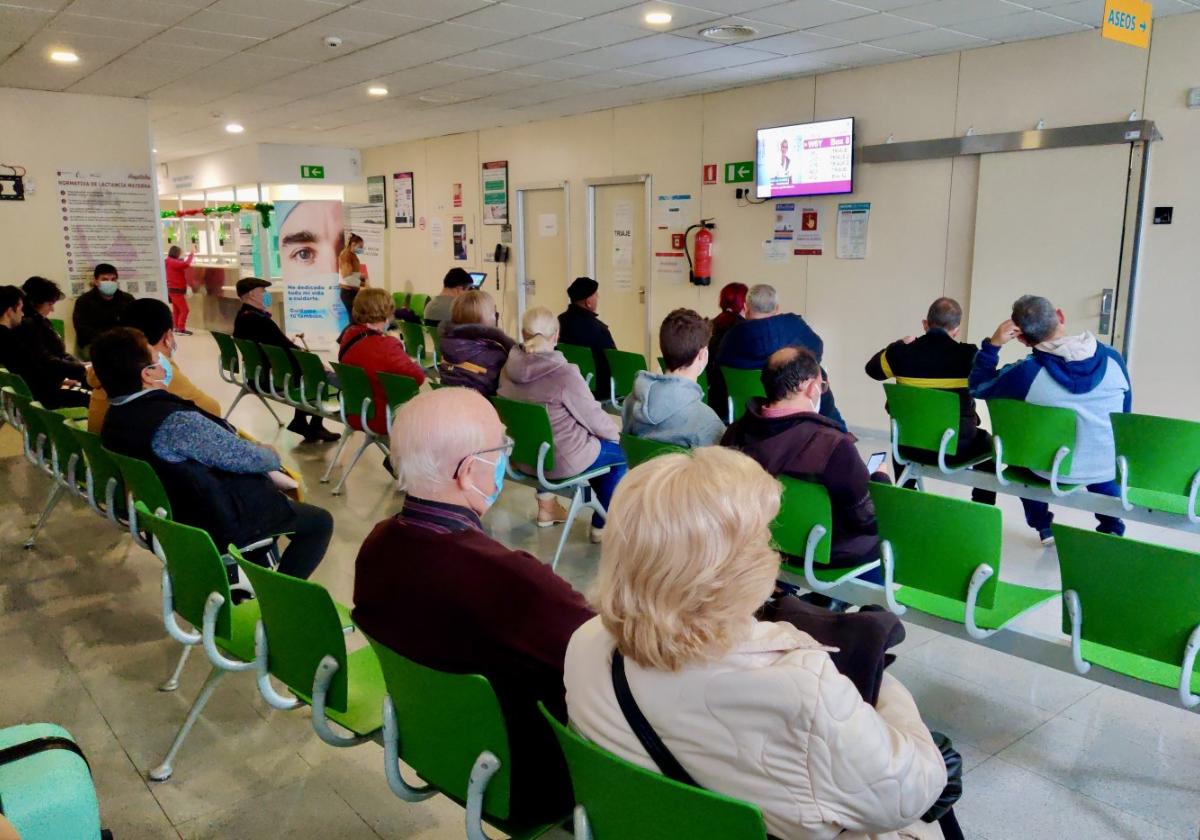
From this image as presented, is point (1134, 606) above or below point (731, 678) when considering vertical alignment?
below

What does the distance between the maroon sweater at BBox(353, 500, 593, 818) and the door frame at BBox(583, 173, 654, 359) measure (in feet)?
23.9

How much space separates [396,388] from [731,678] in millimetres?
3960

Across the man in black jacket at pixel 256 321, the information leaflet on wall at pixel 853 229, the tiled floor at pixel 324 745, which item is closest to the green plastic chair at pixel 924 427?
the tiled floor at pixel 324 745

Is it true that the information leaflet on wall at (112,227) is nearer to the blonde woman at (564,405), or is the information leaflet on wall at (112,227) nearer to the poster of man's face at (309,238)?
the poster of man's face at (309,238)

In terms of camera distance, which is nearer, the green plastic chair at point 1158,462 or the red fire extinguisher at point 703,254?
the green plastic chair at point 1158,462

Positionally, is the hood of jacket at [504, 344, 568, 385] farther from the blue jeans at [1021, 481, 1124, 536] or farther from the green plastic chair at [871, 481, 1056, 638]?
the blue jeans at [1021, 481, 1124, 536]

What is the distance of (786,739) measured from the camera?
1158 millimetres

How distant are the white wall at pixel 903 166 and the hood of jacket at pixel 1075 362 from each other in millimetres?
2073

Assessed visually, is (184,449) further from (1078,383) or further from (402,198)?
(402,198)

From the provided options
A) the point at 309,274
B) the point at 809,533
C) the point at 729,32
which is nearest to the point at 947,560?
the point at 809,533

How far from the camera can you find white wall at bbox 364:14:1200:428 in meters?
5.39

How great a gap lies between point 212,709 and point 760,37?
16.5 ft

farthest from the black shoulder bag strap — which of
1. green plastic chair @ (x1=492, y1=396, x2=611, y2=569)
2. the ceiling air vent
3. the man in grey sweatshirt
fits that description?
the ceiling air vent

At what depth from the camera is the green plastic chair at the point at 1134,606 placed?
6.42 feet
